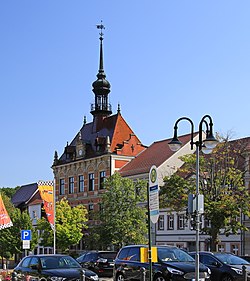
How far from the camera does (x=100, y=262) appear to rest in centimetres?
3438

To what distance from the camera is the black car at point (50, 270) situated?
20983 mm

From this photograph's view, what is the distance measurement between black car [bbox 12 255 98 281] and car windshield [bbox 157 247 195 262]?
2579 millimetres

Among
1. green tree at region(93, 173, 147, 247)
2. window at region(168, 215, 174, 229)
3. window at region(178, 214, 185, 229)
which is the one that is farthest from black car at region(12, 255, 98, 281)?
window at region(168, 215, 174, 229)

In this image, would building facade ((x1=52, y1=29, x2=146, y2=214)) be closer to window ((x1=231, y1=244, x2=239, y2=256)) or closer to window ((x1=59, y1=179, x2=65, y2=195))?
window ((x1=59, y1=179, x2=65, y2=195))

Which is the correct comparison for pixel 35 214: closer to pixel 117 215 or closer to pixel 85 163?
pixel 85 163

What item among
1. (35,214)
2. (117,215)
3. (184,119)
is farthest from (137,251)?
(35,214)

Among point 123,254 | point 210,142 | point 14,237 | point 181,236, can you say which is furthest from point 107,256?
point 14,237

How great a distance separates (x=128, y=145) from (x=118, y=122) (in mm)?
3526

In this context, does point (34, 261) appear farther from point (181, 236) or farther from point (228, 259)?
point (181, 236)

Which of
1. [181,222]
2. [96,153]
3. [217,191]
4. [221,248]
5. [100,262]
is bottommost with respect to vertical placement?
[221,248]

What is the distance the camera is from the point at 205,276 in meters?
21.4

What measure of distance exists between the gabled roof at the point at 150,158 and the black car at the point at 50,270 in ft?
134

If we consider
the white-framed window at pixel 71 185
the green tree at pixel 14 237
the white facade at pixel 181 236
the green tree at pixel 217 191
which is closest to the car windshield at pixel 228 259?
the green tree at pixel 217 191

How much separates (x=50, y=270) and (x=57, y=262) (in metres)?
1.00
